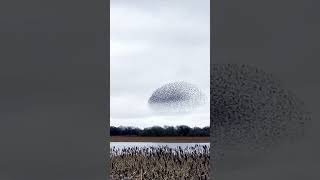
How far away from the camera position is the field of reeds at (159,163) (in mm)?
4691

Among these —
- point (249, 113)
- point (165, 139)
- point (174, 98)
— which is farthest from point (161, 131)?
point (249, 113)

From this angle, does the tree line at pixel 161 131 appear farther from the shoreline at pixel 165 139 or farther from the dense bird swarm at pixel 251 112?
the dense bird swarm at pixel 251 112

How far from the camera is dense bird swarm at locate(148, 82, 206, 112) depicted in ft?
14.8

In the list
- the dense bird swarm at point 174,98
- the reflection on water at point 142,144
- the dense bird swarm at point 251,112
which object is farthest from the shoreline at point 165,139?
the dense bird swarm at point 251,112

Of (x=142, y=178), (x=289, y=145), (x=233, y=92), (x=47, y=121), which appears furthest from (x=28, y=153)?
(x=289, y=145)

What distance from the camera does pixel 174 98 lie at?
4660 mm

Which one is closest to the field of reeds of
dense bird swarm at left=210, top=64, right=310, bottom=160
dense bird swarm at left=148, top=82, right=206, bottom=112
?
dense bird swarm at left=148, top=82, right=206, bottom=112

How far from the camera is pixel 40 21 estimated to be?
A: 3.96 metres

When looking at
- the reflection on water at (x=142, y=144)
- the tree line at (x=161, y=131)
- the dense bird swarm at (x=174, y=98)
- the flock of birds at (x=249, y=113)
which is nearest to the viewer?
the flock of birds at (x=249, y=113)

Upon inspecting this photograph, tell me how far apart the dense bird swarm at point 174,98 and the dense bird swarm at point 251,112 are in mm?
570

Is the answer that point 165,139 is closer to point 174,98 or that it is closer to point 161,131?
point 161,131

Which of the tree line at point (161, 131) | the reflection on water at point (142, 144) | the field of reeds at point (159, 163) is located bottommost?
the field of reeds at point (159, 163)

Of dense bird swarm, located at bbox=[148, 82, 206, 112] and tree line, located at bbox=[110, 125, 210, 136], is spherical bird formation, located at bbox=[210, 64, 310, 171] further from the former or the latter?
tree line, located at bbox=[110, 125, 210, 136]

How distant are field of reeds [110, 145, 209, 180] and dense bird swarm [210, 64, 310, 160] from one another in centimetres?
78
